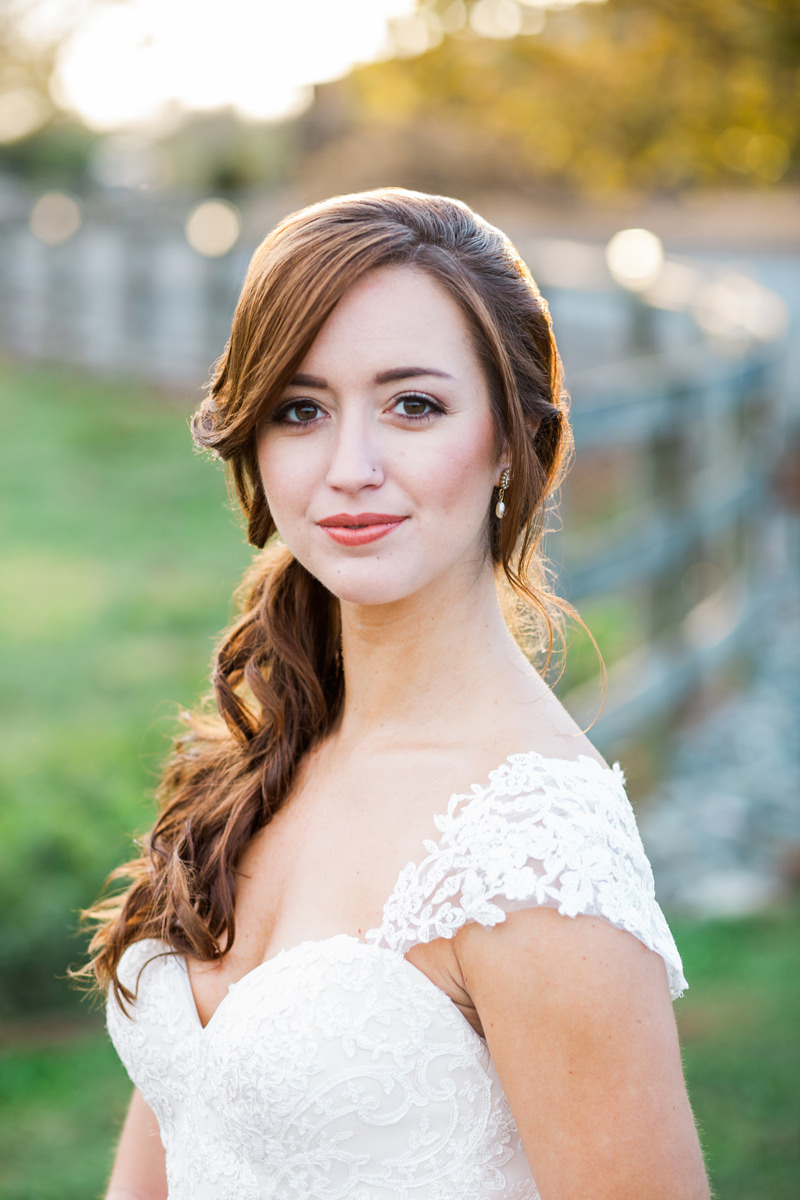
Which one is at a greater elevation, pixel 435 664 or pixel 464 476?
pixel 464 476

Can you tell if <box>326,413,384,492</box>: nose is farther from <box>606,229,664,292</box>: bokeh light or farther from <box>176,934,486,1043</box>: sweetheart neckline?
<box>606,229,664,292</box>: bokeh light

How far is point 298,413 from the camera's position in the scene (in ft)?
5.81

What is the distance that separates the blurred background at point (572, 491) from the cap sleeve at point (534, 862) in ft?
3.59

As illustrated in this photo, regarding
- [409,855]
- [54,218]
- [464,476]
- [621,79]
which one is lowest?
[409,855]

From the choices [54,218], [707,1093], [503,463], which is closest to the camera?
[503,463]

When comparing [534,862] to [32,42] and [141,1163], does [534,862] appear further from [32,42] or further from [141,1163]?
[32,42]

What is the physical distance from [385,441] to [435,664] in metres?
Answer: 0.37

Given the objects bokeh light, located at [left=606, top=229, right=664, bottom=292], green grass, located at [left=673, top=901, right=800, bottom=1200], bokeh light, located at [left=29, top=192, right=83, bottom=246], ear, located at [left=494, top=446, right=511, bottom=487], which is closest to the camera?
ear, located at [left=494, top=446, right=511, bottom=487]

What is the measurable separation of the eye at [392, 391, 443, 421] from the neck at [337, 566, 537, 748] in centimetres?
30

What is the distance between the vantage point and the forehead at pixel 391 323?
167 cm

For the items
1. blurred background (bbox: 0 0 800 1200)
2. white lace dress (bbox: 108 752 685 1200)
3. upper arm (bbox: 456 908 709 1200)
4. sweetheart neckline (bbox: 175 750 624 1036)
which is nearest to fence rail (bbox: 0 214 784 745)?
blurred background (bbox: 0 0 800 1200)

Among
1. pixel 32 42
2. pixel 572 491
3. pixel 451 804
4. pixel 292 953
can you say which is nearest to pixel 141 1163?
pixel 292 953

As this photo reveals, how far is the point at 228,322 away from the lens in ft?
45.1

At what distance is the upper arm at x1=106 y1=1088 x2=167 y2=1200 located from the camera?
2129 mm
